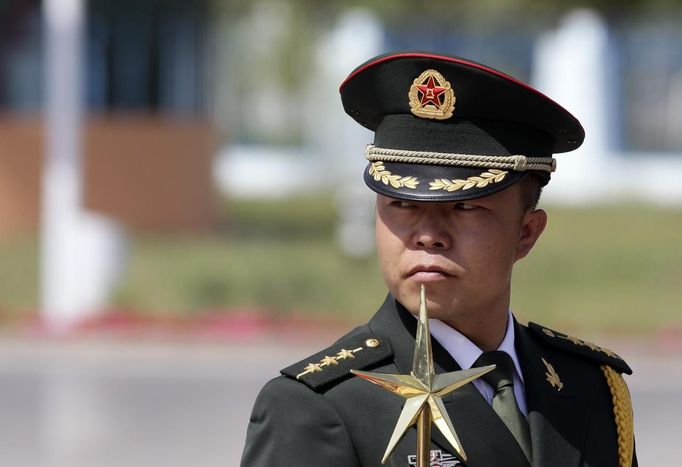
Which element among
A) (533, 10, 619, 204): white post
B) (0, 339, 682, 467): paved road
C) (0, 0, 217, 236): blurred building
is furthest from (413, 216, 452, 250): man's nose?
(533, 10, 619, 204): white post

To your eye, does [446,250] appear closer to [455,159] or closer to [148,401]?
[455,159]

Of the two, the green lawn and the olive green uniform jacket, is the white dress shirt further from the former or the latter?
the green lawn

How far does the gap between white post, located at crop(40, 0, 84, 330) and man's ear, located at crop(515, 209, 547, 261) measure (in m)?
8.89

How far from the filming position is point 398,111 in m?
2.12

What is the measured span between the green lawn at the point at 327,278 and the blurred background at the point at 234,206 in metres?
0.04

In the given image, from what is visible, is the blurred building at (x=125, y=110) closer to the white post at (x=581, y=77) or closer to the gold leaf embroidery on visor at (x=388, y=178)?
the white post at (x=581, y=77)

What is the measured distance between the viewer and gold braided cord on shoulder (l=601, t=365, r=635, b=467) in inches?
87.7

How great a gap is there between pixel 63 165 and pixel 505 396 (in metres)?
9.39

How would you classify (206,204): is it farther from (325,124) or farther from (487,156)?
(487,156)

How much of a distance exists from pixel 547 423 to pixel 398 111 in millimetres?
509

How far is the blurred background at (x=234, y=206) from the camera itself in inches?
350

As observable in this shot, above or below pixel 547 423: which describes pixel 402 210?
above

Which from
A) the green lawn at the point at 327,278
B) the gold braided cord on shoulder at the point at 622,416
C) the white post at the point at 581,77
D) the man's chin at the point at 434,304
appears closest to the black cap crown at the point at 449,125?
the man's chin at the point at 434,304

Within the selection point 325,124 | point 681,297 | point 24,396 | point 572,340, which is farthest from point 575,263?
point 325,124
